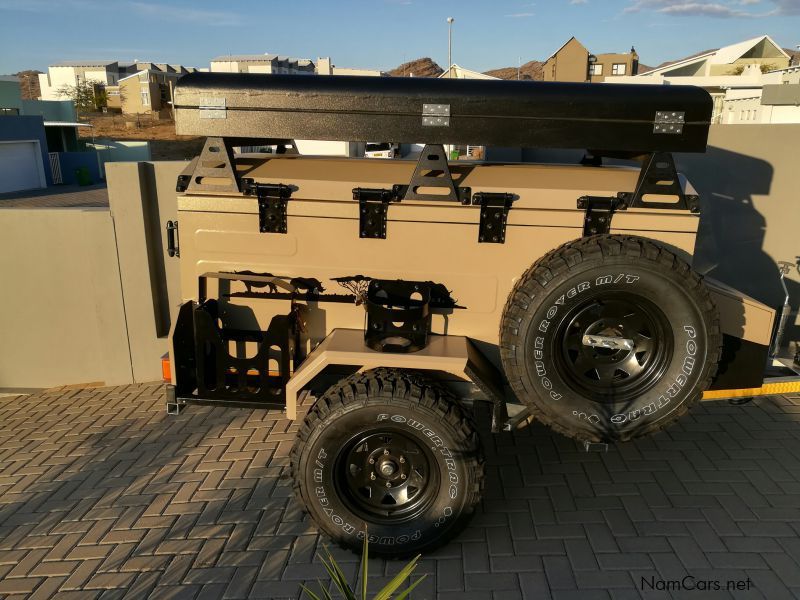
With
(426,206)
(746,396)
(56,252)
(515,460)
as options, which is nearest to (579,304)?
(426,206)

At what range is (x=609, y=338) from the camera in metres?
3.30

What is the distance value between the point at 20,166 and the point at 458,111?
105 ft

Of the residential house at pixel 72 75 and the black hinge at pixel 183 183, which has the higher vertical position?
the residential house at pixel 72 75

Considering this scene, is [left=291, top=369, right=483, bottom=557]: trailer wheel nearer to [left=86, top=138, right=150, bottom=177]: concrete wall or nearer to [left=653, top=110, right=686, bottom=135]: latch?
[left=653, top=110, right=686, bottom=135]: latch

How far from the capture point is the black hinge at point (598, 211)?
11.0 ft

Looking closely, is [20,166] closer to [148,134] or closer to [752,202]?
[148,134]

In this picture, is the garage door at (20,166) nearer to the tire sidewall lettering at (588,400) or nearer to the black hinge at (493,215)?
the black hinge at (493,215)

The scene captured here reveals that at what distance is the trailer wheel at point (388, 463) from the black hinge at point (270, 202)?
1043mm

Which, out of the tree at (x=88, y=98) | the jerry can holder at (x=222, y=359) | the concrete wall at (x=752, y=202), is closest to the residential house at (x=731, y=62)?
the concrete wall at (x=752, y=202)

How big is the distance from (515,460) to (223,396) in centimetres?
226

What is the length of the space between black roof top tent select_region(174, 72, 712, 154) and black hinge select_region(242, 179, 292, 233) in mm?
297

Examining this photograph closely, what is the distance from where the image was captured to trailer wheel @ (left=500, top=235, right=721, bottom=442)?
3072mm

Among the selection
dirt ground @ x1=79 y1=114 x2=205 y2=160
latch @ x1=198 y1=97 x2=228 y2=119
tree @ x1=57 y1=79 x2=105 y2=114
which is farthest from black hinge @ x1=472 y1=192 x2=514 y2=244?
tree @ x1=57 y1=79 x2=105 y2=114

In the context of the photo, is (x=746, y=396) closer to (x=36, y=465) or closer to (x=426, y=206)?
(x=426, y=206)
